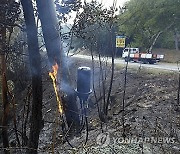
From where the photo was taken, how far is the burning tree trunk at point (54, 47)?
6.24 m

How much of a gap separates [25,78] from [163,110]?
10.3m

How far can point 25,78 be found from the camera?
16.8 meters

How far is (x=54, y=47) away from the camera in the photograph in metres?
6.87

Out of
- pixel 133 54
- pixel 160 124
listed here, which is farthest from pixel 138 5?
pixel 160 124

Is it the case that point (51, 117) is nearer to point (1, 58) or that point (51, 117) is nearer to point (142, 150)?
point (1, 58)

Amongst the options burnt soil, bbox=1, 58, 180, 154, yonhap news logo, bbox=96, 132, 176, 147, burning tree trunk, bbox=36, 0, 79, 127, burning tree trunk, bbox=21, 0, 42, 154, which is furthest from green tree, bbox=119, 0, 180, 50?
burning tree trunk, bbox=21, 0, 42, 154

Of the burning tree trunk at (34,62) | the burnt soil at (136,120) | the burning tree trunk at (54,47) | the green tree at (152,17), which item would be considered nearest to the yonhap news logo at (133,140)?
the burnt soil at (136,120)

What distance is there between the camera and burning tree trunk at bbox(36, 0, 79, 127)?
6242mm

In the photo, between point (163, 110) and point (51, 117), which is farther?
point (51, 117)

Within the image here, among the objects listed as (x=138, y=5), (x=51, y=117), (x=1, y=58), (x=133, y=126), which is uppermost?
(x=138, y=5)

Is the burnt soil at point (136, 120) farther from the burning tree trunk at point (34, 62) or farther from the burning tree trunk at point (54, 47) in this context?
the burning tree trunk at point (54, 47)

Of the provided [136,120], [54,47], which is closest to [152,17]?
[136,120]

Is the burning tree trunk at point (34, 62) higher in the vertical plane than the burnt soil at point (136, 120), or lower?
higher

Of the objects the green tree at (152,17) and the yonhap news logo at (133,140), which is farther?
the green tree at (152,17)
